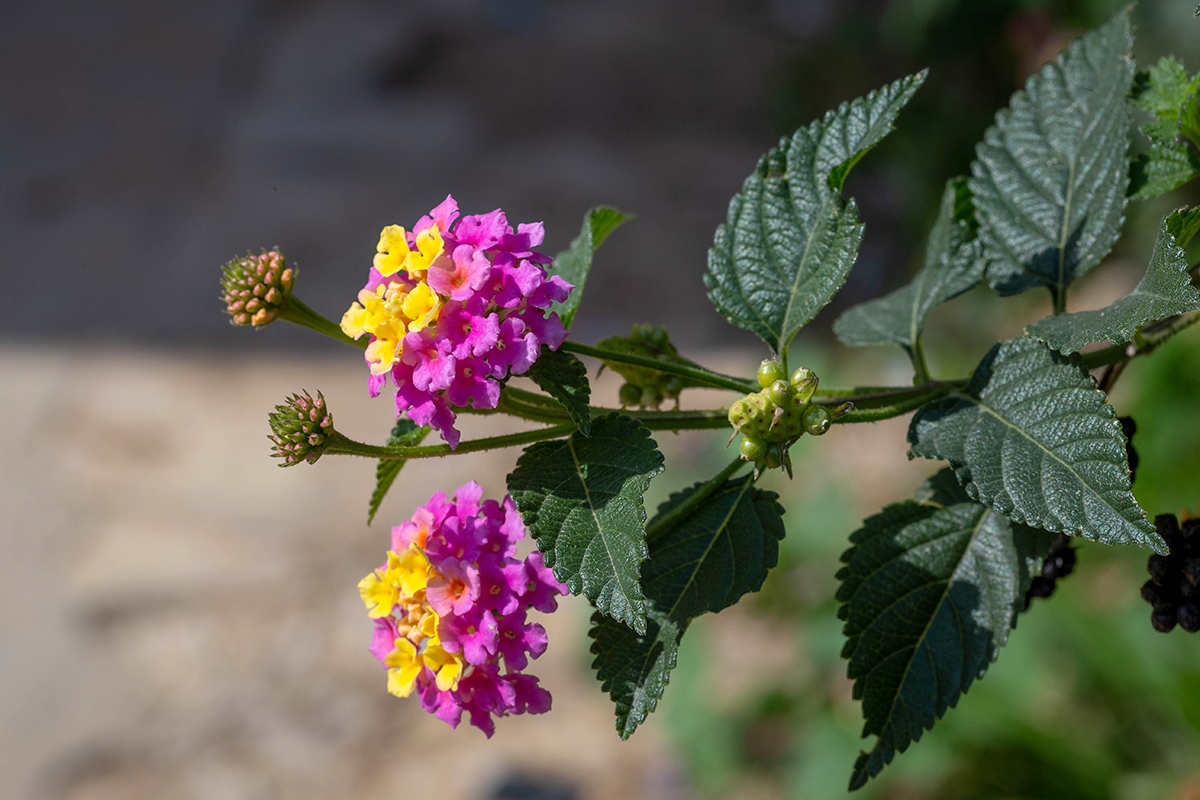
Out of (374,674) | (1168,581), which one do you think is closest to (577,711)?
(374,674)

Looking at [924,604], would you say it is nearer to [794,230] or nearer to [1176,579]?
[1176,579]

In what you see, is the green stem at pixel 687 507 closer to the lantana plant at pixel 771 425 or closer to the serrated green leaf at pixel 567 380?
the lantana plant at pixel 771 425

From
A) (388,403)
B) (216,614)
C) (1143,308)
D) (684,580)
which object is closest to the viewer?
(1143,308)

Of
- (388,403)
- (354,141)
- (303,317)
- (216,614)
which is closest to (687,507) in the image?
(303,317)

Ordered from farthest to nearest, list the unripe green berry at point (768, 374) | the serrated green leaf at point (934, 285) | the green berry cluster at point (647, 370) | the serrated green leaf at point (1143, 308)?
the serrated green leaf at point (934, 285) < the green berry cluster at point (647, 370) < the unripe green berry at point (768, 374) < the serrated green leaf at point (1143, 308)

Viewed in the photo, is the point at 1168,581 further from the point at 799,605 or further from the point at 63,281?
the point at 63,281

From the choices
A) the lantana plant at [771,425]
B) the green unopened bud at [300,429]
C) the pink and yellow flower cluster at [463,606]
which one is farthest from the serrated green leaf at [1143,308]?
the green unopened bud at [300,429]

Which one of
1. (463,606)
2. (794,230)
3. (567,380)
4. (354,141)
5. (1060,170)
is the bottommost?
(463,606)
